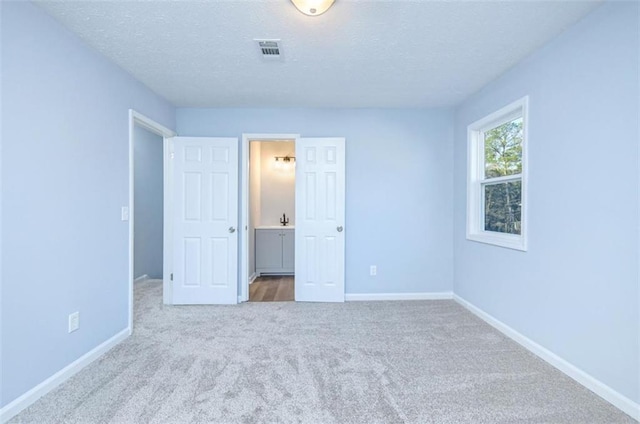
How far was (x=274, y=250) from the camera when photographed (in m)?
5.23

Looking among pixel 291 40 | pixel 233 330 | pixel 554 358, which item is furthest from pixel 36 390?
pixel 554 358

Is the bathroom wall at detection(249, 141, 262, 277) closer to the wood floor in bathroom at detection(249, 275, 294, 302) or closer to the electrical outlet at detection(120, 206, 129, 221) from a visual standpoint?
the wood floor in bathroom at detection(249, 275, 294, 302)

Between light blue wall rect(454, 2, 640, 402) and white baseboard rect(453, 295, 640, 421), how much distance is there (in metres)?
0.04

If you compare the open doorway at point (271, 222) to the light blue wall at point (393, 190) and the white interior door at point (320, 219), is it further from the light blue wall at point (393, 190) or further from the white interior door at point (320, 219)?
the light blue wall at point (393, 190)

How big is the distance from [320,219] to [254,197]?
5.30ft

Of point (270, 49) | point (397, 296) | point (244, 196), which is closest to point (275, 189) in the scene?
point (244, 196)

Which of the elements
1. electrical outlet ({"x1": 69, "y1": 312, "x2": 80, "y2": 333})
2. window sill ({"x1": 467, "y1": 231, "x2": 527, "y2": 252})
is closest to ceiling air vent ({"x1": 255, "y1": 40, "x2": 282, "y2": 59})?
electrical outlet ({"x1": 69, "y1": 312, "x2": 80, "y2": 333})

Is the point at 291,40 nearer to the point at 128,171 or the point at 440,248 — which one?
the point at 128,171

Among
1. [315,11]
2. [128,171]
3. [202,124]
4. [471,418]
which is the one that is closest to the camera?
[471,418]

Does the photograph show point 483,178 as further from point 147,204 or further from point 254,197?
point 147,204

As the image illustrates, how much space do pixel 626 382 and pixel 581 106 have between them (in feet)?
5.56

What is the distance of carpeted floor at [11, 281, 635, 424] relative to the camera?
1.76 m

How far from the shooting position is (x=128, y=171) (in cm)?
282

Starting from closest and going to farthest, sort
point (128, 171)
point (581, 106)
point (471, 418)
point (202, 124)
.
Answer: point (471, 418), point (581, 106), point (128, 171), point (202, 124)
